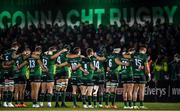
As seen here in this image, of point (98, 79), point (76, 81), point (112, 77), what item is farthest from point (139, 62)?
point (76, 81)

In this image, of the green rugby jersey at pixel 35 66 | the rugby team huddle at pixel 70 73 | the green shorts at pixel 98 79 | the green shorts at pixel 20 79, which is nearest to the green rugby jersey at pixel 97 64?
the rugby team huddle at pixel 70 73

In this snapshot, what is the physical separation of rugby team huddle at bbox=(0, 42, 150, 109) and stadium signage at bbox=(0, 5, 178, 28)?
28.0ft

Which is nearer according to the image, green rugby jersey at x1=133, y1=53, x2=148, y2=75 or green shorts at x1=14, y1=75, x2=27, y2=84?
green rugby jersey at x1=133, y1=53, x2=148, y2=75

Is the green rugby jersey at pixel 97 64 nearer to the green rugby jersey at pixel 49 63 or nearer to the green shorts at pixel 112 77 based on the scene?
the green shorts at pixel 112 77

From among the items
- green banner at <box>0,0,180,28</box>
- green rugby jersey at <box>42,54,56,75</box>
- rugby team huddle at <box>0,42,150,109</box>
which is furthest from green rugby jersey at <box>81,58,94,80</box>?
green banner at <box>0,0,180,28</box>

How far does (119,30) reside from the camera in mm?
29922

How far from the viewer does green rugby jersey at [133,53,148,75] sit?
22672 mm

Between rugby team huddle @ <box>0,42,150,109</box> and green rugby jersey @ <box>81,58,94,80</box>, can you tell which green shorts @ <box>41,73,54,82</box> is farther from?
green rugby jersey @ <box>81,58,94,80</box>

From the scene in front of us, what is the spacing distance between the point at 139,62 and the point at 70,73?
9.65ft

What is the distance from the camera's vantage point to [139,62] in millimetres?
22719

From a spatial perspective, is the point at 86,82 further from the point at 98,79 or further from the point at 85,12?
the point at 85,12

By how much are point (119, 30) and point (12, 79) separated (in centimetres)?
786

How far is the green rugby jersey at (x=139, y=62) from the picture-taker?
74.4 feet

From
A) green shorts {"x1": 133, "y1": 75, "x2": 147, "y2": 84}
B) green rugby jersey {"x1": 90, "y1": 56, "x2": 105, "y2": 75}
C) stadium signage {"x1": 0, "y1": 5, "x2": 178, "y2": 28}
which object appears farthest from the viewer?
stadium signage {"x1": 0, "y1": 5, "x2": 178, "y2": 28}
